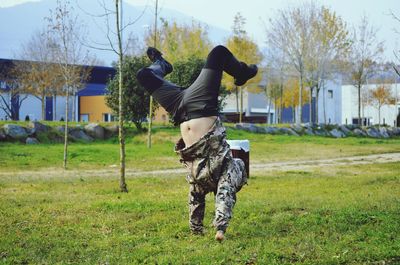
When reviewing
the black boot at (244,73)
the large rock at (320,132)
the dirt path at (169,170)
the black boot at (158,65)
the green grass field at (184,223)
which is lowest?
the dirt path at (169,170)

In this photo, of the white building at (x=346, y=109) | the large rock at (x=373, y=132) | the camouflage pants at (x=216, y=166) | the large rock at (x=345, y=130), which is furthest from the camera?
the white building at (x=346, y=109)

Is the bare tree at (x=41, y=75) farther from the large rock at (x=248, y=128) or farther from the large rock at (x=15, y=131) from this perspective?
the large rock at (x=15, y=131)

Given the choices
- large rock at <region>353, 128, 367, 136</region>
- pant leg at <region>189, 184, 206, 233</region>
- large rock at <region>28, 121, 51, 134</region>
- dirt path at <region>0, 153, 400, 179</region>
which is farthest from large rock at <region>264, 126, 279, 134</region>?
pant leg at <region>189, 184, 206, 233</region>

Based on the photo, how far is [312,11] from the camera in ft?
148

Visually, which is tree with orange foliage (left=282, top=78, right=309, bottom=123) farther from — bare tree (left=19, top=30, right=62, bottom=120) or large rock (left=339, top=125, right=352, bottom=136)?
bare tree (left=19, top=30, right=62, bottom=120)

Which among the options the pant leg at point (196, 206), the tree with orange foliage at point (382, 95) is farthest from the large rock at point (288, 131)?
the pant leg at point (196, 206)

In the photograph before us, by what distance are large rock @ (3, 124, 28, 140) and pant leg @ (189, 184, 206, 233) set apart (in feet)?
67.8

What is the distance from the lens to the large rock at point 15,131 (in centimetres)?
2600

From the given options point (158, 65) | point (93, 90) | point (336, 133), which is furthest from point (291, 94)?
point (158, 65)

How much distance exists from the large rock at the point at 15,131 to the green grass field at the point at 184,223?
1047cm

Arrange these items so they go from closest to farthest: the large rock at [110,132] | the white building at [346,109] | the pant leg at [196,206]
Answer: the pant leg at [196,206] → the large rock at [110,132] → the white building at [346,109]

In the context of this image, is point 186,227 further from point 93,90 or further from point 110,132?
point 93,90

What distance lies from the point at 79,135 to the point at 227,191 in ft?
76.8

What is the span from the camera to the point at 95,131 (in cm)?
2955
